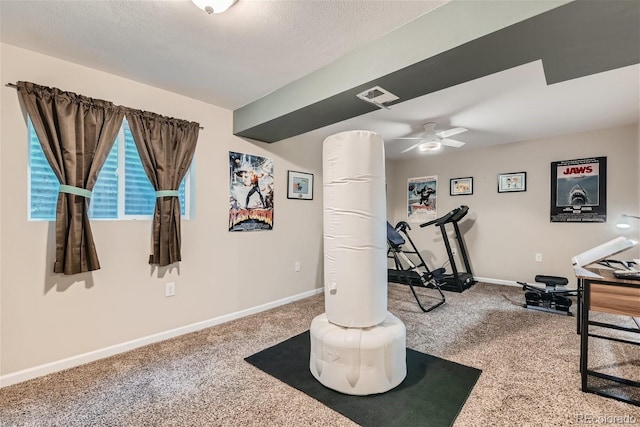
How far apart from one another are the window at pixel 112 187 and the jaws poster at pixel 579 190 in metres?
5.00

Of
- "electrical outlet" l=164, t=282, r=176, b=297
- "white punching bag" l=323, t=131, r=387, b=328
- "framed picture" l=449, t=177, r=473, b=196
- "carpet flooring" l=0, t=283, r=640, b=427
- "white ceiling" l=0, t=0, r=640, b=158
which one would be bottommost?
"carpet flooring" l=0, t=283, r=640, b=427

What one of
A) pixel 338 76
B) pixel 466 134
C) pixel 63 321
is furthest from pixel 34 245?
pixel 466 134

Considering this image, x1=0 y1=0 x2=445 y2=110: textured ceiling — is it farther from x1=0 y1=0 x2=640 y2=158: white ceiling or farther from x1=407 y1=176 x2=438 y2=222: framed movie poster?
x1=407 y1=176 x2=438 y2=222: framed movie poster

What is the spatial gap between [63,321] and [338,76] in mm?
2693

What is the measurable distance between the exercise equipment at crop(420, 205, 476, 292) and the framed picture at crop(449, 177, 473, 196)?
49cm

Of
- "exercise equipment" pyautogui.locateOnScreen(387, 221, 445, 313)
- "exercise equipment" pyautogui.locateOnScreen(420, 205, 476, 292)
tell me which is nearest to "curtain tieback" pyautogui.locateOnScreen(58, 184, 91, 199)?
"exercise equipment" pyautogui.locateOnScreen(387, 221, 445, 313)

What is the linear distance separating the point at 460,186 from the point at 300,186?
9.30 feet

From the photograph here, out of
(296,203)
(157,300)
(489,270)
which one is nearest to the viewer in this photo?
(157,300)

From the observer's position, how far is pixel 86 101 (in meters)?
2.15

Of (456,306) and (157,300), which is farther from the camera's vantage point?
(456,306)

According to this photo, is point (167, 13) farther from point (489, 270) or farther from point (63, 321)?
point (489, 270)

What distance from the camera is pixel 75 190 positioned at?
2.06 m

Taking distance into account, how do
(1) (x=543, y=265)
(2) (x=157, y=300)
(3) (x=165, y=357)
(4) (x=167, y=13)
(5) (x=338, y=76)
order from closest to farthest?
(4) (x=167, y=13), (5) (x=338, y=76), (3) (x=165, y=357), (2) (x=157, y=300), (1) (x=543, y=265)

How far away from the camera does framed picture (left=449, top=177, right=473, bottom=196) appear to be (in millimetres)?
4793
